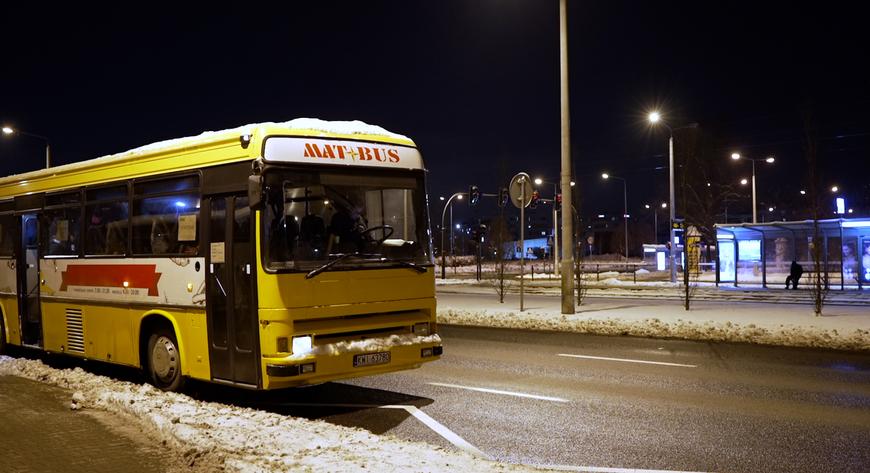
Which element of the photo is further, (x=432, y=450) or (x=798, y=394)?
(x=798, y=394)

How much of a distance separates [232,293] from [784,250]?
3284cm

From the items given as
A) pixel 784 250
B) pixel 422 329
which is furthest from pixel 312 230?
pixel 784 250

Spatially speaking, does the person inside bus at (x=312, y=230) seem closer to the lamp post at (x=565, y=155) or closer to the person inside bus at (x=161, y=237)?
the person inside bus at (x=161, y=237)

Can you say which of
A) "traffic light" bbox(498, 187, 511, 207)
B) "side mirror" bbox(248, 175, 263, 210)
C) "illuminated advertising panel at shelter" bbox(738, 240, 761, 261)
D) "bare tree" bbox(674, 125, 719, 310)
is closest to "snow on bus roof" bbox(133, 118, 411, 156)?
"side mirror" bbox(248, 175, 263, 210)

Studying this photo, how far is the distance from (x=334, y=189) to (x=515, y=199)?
11799mm

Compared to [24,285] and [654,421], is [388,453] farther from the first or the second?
[24,285]

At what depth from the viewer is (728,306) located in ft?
73.7

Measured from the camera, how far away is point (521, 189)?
19812 mm

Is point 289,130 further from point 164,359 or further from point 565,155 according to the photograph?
point 565,155

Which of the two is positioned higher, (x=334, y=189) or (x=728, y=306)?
(x=334, y=189)

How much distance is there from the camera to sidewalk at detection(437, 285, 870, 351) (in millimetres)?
14930

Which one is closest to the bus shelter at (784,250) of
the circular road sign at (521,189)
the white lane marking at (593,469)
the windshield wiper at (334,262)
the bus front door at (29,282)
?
the circular road sign at (521,189)

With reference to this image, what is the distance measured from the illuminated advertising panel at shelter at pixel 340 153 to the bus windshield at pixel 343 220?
142 mm

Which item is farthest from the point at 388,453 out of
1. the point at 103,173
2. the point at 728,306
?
the point at 728,306
